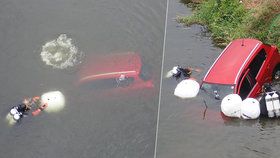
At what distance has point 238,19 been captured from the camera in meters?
17.4

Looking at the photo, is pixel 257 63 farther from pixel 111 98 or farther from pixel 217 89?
pixel 111 98

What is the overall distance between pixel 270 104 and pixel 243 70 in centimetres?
131

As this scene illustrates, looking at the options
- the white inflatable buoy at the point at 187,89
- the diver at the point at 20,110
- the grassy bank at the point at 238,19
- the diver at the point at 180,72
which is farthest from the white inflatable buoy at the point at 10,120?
the grassy bank at the point at 238,19

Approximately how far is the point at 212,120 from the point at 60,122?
15.1 feet

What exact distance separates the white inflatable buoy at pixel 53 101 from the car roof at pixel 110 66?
933mm

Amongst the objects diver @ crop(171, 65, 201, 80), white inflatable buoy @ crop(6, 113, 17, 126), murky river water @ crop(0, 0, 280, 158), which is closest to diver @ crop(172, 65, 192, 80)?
diver @ crop(171, 65, 201, 80)

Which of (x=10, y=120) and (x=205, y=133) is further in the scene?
(x=10, y=120)

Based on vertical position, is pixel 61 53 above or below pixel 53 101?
above

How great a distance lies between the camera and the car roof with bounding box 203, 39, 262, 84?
1367 cm

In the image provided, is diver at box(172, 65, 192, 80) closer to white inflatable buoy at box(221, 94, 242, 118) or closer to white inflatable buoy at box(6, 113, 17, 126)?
white inflatable buoy at box(221, 94, 242, 118)

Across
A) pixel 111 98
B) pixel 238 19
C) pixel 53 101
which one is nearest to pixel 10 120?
pixel 53 101

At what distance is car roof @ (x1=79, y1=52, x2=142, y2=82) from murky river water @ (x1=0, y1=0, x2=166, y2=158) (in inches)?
17.9

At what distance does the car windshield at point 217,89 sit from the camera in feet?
44.3

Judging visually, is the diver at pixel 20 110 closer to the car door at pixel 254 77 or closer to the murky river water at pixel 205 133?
the murky river water at pixel 205 133
